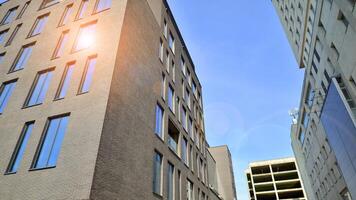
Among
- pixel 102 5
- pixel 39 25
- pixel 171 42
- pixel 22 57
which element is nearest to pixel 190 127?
pixel 171 42

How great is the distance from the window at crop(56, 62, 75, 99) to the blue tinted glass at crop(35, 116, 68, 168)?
176 centimetres

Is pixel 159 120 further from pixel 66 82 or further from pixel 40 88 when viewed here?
pixel 40 88

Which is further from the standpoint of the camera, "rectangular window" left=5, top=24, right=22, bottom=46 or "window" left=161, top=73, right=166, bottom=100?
"rectangular window" left=5, top=24, right=22, bottom=46

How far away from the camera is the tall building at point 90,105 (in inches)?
421

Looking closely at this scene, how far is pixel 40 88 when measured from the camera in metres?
15.0

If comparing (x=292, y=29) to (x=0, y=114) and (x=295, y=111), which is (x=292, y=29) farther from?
(x=0, y=114)

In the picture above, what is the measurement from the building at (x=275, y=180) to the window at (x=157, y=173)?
64.7 metres

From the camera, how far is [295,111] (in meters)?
49.4

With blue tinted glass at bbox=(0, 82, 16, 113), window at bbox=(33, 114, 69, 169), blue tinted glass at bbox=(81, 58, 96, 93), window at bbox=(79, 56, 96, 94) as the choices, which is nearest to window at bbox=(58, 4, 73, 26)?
blue tinted glass at bbox=(0, 82, 16, 113)

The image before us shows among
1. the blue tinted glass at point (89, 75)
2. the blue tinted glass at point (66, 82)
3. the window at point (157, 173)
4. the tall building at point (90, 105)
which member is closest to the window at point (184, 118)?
the tall building at point (90, 105)

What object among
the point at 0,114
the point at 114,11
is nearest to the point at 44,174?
the point at 0,114

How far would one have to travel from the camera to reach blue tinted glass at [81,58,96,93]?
13477 millimetres

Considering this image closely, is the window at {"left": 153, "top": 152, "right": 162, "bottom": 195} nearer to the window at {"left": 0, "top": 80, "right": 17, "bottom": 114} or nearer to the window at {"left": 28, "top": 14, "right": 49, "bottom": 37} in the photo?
the window at {"left": 0, "top": 80, "right": 17, "bottom": 114}

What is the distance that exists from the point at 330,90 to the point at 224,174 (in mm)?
27330
